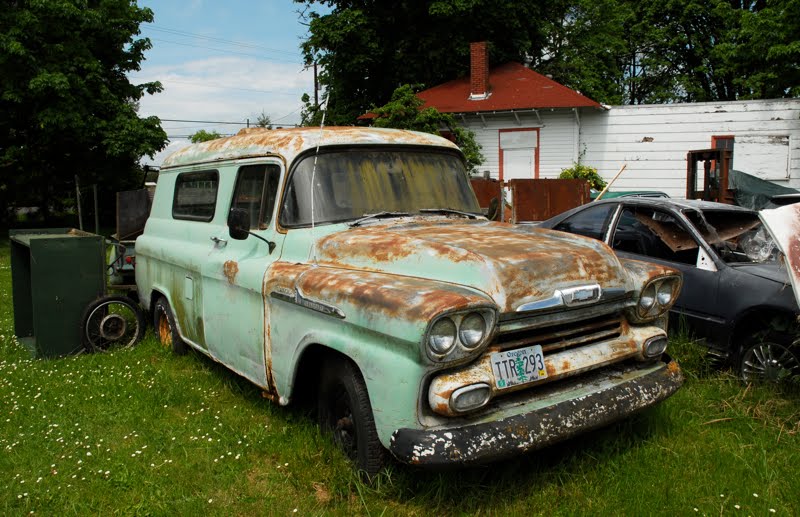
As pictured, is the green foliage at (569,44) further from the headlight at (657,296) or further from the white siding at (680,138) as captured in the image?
the headlight at (657,296)

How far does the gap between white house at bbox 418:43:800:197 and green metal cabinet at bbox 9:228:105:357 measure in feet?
52.0

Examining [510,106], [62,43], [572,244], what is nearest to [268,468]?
[572,244]

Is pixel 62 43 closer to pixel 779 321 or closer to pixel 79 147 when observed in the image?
pixel 79 147

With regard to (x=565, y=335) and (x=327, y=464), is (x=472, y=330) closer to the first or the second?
(x=565, y=335)

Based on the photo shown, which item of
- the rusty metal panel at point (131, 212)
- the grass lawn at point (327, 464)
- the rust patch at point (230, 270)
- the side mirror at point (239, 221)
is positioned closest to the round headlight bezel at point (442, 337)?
the grass lawn at point (327, 464)

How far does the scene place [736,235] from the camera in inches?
217

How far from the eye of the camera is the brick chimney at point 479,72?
2123cm

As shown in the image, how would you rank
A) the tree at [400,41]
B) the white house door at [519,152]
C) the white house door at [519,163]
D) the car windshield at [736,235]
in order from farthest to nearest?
the tree at [400,41] → the white house door at [519,163] → the white house door at [519,152] → the car windshield at [736,235]

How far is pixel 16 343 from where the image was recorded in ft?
22.9

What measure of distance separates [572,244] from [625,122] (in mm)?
17735

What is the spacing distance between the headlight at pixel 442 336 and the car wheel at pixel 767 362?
281 cm

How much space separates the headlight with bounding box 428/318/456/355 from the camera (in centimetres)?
287

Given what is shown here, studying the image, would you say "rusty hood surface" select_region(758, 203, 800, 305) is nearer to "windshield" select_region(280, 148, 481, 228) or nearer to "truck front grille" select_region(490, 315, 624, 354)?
"truck front grille" select_region(490, 315, 624, 354)

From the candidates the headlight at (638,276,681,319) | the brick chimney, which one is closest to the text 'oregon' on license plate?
the headlight at (638,276,681,319)
